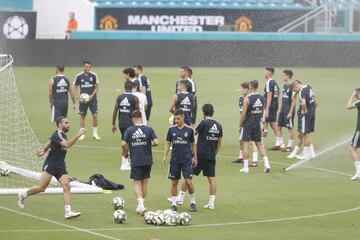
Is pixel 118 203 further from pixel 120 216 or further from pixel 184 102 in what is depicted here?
pixel 184 102

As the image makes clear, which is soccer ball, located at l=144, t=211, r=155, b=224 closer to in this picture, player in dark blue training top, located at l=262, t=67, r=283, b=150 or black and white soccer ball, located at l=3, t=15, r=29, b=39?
player in dark blue training top, located at l=262, t=67, r=283, b=150

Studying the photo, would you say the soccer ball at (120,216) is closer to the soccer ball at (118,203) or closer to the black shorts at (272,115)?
the soccer ball at (118,203)

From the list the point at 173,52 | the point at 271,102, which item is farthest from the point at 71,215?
the point at 173,52

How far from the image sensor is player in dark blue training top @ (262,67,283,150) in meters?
30.1

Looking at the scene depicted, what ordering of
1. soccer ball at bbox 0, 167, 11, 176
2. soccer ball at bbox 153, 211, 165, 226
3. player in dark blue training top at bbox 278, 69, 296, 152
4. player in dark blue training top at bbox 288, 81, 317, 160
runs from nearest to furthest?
soccer ball at bbox 153, 211, 165, 226, soccer ball at bbox 0, 167, 11, 176, player in dark blue training top at bbox 288, 81, 317, 160, player in dark blue training top at bbox 278, 69, 296, 152

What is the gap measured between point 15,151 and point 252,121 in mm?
5995

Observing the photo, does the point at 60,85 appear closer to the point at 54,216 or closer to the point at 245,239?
the point at 54,216

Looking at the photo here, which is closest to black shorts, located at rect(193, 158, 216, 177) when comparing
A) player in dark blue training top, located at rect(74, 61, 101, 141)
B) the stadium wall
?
player in dark blue training top, located at rect(74, 61, 101, 141)

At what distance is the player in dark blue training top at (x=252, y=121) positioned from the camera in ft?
87.5

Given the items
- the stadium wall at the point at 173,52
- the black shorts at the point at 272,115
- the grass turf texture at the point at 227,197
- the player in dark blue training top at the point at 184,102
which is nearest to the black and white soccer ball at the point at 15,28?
the stadium wall at the point at 173,52

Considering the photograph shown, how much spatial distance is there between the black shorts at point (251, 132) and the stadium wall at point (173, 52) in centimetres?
3050

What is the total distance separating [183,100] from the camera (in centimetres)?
2692

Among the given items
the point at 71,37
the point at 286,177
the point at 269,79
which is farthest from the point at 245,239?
the point at 71,37

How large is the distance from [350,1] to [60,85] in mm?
26581
